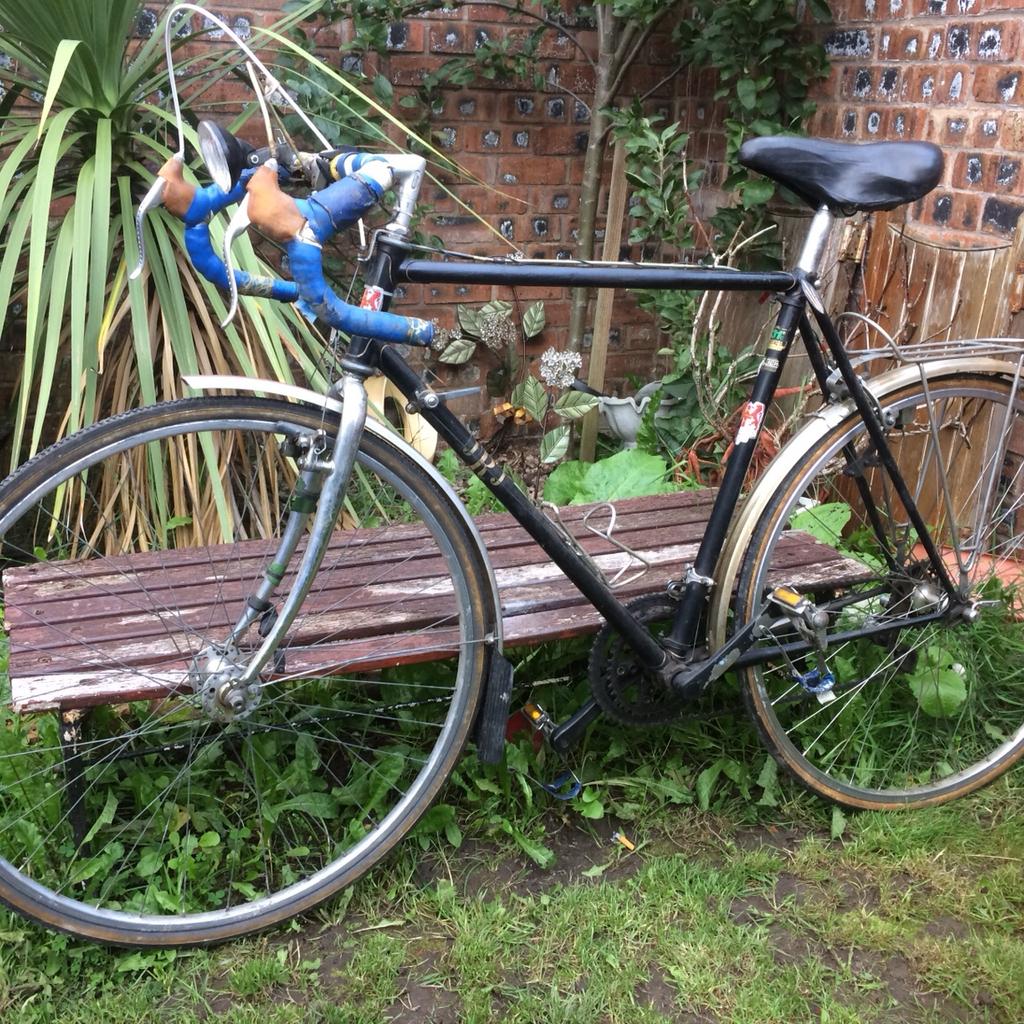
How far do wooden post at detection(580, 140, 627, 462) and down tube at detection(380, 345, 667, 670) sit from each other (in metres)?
1.79

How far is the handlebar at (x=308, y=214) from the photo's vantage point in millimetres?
1383

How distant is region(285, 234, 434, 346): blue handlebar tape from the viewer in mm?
1426

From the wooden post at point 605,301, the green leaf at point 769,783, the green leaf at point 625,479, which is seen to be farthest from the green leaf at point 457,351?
the green leaf at point 769,783

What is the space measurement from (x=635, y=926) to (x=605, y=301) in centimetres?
231

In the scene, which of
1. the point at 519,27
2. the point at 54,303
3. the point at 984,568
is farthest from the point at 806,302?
the point at 519,27

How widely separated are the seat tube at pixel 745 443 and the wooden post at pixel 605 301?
5.44ft

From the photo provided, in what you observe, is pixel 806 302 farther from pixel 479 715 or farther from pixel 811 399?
pixel 811 399

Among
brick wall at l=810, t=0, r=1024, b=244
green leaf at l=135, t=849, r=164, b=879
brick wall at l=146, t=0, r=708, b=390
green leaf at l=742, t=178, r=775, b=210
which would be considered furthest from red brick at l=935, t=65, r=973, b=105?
green leaf at l=135, t=849, r=164, b=879

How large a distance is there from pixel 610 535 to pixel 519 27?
2127mm

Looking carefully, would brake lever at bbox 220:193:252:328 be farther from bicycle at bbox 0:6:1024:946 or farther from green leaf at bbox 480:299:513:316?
green leaf at bbox 480:299:513:316

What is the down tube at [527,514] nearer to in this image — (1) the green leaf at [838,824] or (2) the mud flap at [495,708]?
(2) the mud flap at [495,708]

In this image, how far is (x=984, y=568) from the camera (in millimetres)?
2439

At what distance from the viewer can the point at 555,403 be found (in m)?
3.48

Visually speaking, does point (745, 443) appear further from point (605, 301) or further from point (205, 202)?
point (605, 301)
